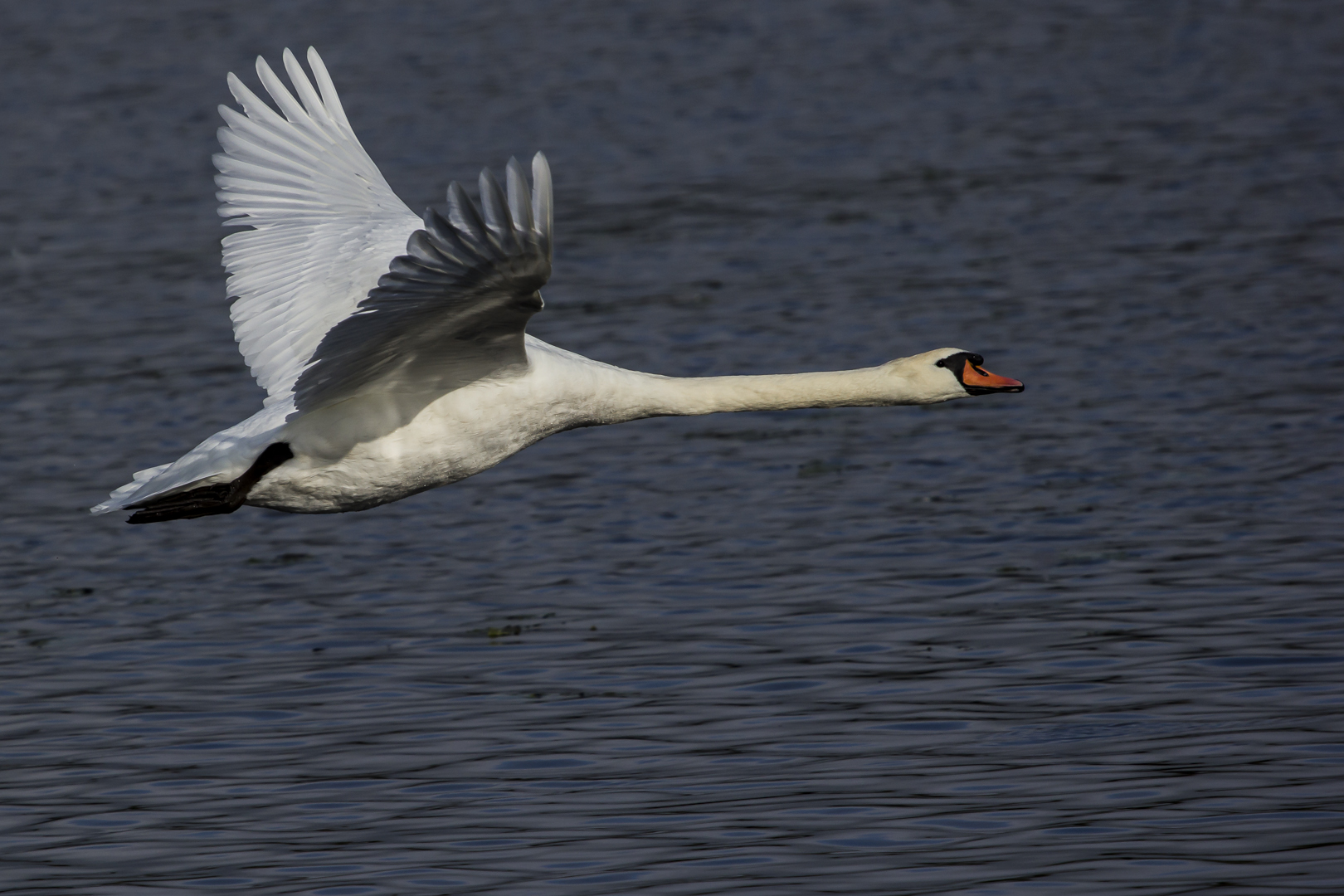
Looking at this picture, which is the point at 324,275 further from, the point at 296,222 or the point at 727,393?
the point at 727,393

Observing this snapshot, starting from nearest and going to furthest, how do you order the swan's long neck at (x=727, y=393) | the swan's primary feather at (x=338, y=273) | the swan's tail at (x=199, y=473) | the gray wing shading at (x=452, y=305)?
the gray wing shading at (x=452, y=305) → the swan's primary feather at (x=338, y=273) → the swan's tail at (x=199, y=473) → the swan's long neck at (x=727, y=393)

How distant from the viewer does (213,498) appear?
828 cm

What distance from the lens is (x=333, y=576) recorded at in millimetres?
11695

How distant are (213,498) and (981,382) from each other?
10.5ft

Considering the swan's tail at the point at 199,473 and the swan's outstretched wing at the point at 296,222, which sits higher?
the swan's outstretched wing at the point at 296,222

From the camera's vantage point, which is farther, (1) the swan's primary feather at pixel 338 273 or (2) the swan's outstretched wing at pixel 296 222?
(2) the swan's outstretched wing at pixel 296 222

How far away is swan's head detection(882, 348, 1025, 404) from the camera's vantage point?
8867mm

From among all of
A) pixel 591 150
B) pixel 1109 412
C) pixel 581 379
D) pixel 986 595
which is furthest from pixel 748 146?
pixel 581 379

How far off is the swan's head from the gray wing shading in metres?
1.72

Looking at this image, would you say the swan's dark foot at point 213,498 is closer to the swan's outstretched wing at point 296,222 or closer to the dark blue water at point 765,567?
the swan's outstretched wing at point 296,222

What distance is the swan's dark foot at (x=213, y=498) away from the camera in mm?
8250

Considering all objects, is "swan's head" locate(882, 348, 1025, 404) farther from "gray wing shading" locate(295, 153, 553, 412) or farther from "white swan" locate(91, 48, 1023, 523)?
"gray wing shading" locate(295, 153, 553, 412)

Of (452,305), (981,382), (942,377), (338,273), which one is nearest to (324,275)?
(338,273)

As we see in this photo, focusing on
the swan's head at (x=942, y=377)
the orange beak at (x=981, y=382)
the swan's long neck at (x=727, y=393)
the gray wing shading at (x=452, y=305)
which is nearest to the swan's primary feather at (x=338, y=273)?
the gray wing shading at (x=452, y=305)
